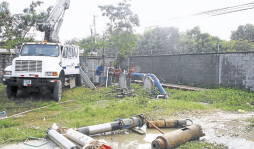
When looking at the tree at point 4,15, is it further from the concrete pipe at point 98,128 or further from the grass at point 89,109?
the concrete pipe at point 98,128

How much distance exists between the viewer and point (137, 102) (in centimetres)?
823

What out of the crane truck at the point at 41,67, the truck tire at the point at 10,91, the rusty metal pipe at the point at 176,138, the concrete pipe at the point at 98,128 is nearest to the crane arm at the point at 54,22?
the crane truck at the point at 41,67

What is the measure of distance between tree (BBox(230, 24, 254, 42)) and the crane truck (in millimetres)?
29259

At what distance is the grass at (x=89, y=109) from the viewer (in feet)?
18.2

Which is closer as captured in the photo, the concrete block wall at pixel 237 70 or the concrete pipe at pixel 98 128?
the concrete pipe at pixel 98 128

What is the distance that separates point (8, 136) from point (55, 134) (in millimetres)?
1274

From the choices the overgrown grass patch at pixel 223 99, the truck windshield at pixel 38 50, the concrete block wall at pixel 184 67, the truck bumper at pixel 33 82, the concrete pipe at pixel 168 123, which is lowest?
the concrete pipe at pixel 168 123

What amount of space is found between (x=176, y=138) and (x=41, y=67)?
6616 millimetres

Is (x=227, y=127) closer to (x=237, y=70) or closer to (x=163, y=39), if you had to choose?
Result: (x=237, y=70)

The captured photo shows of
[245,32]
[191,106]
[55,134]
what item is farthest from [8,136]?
[245,32]

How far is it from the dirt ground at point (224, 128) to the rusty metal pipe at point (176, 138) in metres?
0.39

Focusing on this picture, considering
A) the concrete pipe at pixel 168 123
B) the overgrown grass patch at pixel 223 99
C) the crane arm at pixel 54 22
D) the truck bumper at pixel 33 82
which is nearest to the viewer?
the concrete pipe at pixel 168 123

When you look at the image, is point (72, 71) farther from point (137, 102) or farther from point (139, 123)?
point (139, 123)

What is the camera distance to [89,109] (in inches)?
290
